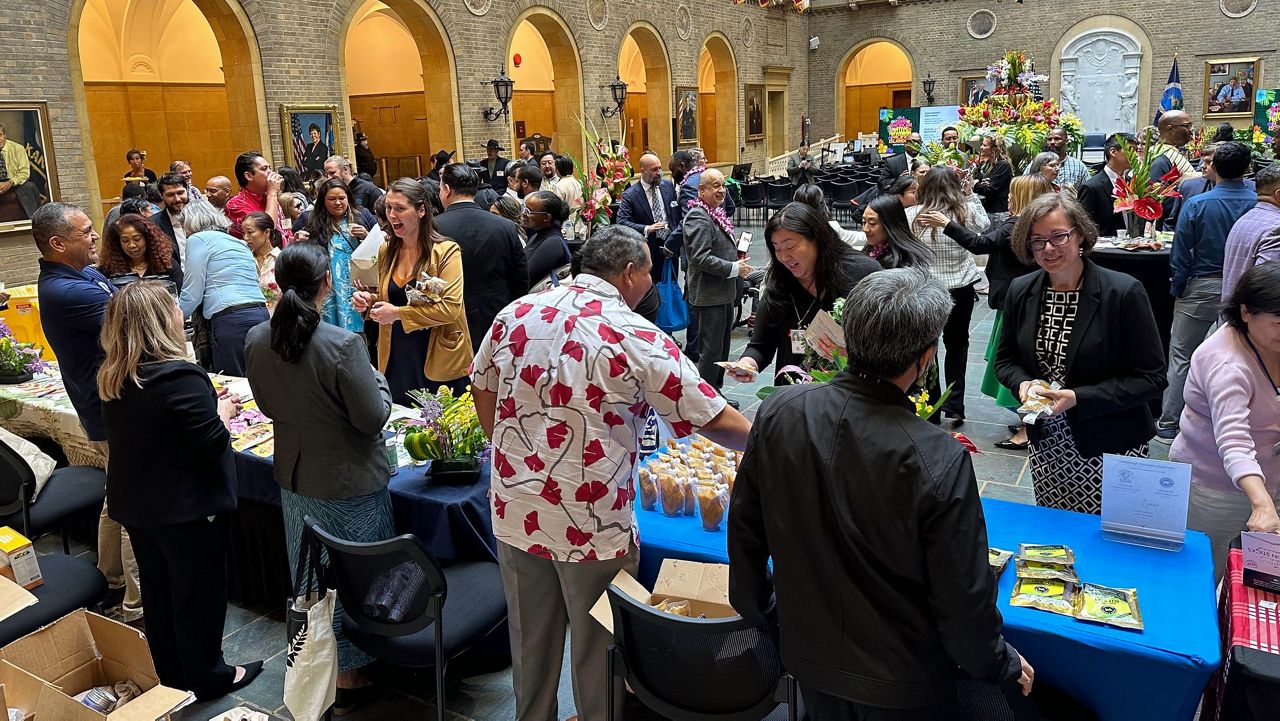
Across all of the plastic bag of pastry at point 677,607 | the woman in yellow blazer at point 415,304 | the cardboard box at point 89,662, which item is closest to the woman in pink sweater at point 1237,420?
the plastic bag of pastry at point 677,607

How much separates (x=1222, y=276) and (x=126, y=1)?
16.3m

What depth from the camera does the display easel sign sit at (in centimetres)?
228

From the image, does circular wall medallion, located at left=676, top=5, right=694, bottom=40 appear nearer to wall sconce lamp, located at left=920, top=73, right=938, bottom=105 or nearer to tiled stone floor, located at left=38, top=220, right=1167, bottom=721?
wall sconce lamp, located at left=920, top=73, right=938, bottom=105

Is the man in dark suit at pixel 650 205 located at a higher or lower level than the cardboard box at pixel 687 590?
higher

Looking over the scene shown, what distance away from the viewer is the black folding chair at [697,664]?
1.98 meters

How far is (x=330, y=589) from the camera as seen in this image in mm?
2729

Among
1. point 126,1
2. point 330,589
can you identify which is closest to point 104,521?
point 330,589

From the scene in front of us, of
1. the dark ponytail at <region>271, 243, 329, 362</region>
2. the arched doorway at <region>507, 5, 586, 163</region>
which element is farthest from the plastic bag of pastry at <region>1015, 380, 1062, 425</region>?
the arched doorway at <region>507, 5, 586, 163</region>

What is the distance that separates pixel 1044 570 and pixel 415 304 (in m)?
2.80

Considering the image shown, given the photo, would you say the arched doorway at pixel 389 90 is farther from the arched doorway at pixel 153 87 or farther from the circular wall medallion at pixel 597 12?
the circular wall medallion at pixel 597 12

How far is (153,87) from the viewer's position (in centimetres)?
1558

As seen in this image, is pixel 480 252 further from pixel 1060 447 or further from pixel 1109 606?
pixel 1109 606

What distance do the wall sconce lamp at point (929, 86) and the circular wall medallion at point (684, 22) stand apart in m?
7.21

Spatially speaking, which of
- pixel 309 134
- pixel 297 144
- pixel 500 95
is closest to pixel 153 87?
pixel 309 134
